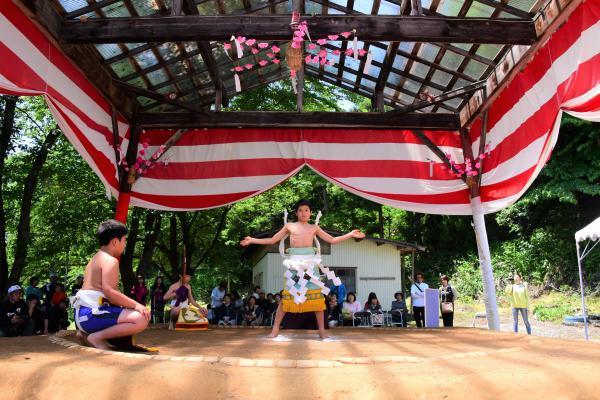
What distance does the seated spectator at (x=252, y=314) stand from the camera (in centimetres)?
801

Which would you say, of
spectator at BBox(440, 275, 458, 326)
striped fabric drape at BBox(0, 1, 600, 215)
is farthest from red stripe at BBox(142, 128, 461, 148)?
spectator at BBox(440, 275, 458, 326)

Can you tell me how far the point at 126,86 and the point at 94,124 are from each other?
63 centimetres

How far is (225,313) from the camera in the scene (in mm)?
Result: 8086

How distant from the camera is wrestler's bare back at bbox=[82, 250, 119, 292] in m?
2.64

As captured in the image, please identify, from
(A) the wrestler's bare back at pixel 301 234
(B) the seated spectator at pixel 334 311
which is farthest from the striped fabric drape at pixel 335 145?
(A) the wrestler's bare back at pixel 301 234

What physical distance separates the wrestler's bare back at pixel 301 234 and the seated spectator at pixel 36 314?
374cm

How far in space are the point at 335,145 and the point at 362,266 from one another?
239 inches

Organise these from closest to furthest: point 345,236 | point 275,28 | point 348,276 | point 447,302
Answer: point 345,236
point 275,28
point 447,302
point 348,276

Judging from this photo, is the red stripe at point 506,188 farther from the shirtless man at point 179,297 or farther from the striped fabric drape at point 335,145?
the shirtless man at point 179,297

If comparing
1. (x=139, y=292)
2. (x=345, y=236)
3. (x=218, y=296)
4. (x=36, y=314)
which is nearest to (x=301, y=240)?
(x=345, y=236)

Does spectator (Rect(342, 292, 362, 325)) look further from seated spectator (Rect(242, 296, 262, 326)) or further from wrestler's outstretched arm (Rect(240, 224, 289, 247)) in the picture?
wrestler's outstretched arm (Rect(240, 224, 289, 247))

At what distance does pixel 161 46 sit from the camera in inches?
226

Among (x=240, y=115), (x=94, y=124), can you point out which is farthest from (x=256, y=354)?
(x=240, y=115)

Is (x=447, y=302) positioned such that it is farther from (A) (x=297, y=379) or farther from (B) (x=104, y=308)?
(A) (x=297, y=379)
